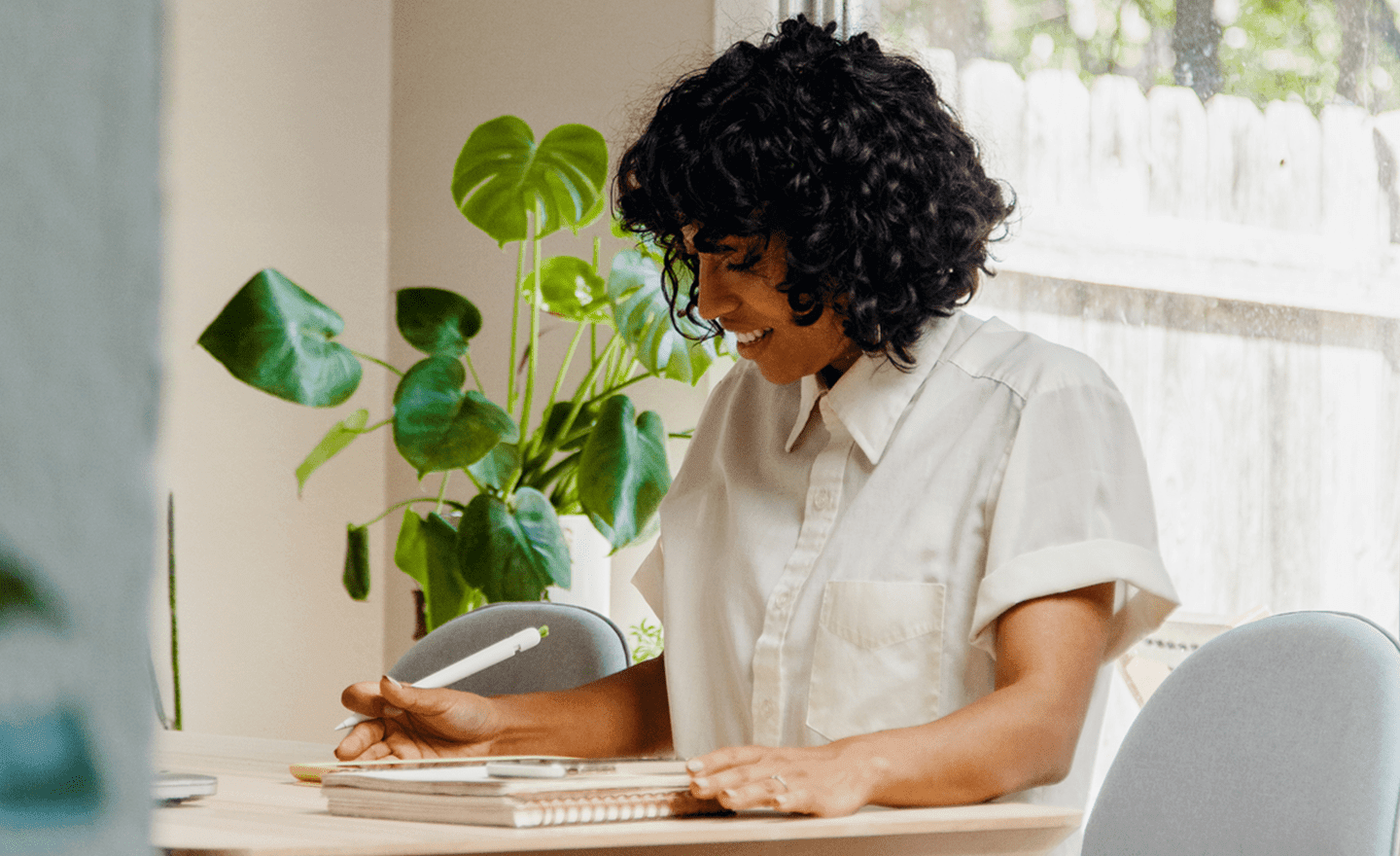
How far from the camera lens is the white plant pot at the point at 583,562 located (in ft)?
6.83

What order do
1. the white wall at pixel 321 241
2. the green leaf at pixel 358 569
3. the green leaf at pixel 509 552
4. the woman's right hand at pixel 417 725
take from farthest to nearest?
the white wall at pixel 321 241, the green leaf at pixel 358 569, the green leaf at pixel 509 552, the woman's right hand at pixel 417 725

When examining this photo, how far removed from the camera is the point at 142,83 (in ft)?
0.37

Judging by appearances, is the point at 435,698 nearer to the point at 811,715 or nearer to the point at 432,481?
the point at 811,715

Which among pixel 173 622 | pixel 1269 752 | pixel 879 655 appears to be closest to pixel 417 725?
pixel 879 655

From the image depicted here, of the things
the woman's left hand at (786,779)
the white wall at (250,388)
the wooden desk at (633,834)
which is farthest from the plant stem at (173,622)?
the woman's left hand at (786,779)

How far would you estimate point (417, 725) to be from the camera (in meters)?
1.05

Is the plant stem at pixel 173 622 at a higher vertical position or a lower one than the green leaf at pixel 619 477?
lower

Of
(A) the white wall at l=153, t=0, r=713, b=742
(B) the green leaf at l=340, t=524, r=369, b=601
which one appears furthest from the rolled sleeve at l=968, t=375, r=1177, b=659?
(B) the green leaf at l=340, t=524, r=369, b=601

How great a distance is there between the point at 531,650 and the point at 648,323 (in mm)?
640

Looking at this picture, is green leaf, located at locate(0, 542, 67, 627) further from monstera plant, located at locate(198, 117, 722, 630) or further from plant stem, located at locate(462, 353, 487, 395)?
plant stem, located at locate(462, 353, 487, 395)

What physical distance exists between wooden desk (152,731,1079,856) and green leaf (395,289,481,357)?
1.29 m

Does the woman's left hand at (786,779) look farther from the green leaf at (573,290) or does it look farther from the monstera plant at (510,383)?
the green leaf at (573,290)

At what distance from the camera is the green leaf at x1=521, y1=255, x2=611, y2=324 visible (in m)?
2.09

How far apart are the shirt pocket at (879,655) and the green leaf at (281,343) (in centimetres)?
108
